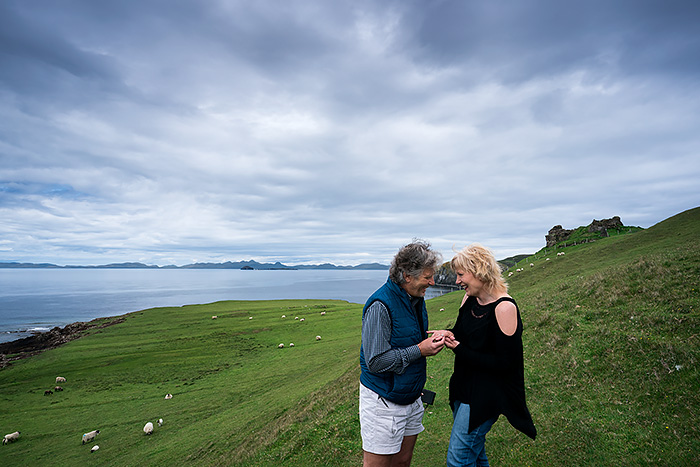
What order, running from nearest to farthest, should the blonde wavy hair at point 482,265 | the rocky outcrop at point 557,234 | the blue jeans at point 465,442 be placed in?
the blue jeans at point 465,442 → the blonde wavy hair at point 482,265 → the rocky outcrop at point 557,234

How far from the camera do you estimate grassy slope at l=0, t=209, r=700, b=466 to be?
21.4 feet

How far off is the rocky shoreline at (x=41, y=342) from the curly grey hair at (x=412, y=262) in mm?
48944

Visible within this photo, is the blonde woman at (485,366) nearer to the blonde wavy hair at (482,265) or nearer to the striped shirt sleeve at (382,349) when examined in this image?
the blonde wavy hair at (482,265)

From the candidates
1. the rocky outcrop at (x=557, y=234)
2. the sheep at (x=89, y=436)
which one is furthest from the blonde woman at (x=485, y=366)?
the rocky outcrop at (x=557, y=234)

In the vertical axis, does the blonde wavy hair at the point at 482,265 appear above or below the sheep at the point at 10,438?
above

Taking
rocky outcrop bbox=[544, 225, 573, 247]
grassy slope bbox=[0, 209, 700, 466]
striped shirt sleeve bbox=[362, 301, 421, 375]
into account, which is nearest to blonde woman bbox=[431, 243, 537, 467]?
striped shirt sleeve bbox=[362, 301, 421, 375]

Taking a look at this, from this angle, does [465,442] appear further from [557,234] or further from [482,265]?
[557,234]

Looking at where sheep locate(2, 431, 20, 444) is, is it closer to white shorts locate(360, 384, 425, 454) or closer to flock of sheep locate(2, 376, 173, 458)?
flock of sheep locate(2, 376, 173, 458)

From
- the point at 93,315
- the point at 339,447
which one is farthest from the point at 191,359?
the point at 93,315

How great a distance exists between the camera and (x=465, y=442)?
4.05 m

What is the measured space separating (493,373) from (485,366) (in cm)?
25

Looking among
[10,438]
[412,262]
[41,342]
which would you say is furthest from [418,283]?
[41,342]

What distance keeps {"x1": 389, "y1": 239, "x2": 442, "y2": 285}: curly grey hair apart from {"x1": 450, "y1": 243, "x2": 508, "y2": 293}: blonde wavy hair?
0.44m

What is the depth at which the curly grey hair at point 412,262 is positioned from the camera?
4015 millimetres
